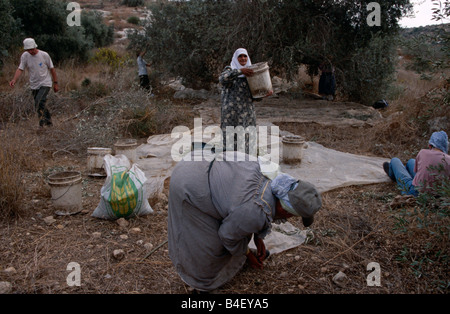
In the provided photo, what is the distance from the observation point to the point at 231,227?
181cm

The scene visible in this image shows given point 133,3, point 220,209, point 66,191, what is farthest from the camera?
point 133,3

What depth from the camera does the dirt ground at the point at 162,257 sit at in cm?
224

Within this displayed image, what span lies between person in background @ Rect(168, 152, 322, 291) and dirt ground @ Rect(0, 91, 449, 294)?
0.90ft

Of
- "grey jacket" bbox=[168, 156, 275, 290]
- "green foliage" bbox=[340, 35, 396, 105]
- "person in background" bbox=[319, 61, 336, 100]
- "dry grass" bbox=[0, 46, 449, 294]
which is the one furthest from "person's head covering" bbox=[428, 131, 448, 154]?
"person in background" bbox=[319, 61, 336, 100]

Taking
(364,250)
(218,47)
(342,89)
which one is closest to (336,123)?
(342,89)

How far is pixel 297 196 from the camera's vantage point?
1784mm

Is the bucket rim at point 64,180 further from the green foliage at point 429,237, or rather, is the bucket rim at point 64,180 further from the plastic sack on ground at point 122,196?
the green foliage at point 429,237

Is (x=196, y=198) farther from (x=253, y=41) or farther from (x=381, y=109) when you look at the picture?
(x=381, y=109)

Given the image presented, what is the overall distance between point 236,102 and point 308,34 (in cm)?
413

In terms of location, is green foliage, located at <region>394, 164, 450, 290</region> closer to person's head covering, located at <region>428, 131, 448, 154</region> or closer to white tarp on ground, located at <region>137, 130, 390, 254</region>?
person's head covering, located at <region>428, 131, 448, 154</region>

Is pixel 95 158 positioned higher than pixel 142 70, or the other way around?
pixel 142 70

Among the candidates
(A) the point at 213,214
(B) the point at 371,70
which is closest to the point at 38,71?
(A) the point at 213,214

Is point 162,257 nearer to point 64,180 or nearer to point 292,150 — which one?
point 64,180

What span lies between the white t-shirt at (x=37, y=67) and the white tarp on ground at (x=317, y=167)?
197 centimetres
